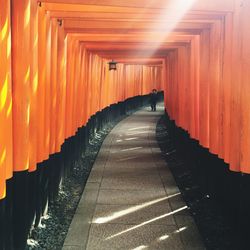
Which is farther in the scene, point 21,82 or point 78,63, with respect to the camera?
point 78,63

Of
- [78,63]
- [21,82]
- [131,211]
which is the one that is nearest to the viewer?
[21,82]

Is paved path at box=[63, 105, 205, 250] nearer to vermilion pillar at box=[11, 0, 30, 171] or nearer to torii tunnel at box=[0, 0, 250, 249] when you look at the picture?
torii tunnel at box=[0, 0, 250, 249]

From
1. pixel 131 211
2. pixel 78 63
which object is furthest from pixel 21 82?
pixel 78 63

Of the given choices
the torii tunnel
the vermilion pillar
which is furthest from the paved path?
the vermilion pillar

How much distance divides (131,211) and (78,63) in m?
5.43

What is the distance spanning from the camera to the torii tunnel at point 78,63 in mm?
5457

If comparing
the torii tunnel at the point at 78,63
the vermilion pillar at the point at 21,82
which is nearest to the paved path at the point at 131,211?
the torii tunnel at the point at 78,63

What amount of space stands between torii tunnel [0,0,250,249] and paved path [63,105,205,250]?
1.14 m

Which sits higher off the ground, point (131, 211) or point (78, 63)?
point (78, 63)

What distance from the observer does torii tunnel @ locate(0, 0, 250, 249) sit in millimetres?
5457

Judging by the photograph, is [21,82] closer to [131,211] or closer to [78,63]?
[131,211]

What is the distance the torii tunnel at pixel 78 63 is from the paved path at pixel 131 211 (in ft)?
3.74

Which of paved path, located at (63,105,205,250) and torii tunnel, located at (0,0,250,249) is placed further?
paved path, located at (63,105,205,250)

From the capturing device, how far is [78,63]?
40.4ft
